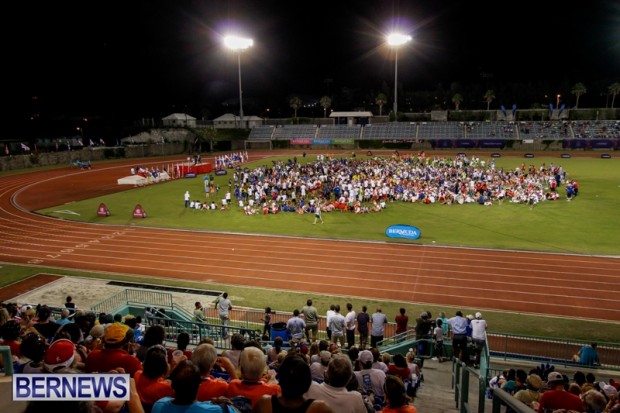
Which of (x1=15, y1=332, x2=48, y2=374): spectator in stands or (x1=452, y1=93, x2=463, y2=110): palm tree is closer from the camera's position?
(x1=15, y1=332, x2=48, y2=374): spectator in stands

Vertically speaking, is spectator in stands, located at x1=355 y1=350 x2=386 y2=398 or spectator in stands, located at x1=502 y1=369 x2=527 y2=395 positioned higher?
spectator in stands, located at x1=355 y1=350 x2=386 y2=398

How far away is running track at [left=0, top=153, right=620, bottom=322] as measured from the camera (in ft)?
51.0

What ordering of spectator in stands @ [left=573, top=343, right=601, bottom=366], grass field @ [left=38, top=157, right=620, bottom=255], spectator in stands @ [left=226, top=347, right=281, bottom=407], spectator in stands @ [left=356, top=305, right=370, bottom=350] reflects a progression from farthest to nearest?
grass field @ [left=38, top=157, right=620, bottom=255]
spectator in stands @ [left=356, top=305, right=370, bottom=350]
spectator in stands @ [left=573, top=343, right=601, bottom=366]
spectator in stands @ [left=226, top=347, right=281, bottom=407]

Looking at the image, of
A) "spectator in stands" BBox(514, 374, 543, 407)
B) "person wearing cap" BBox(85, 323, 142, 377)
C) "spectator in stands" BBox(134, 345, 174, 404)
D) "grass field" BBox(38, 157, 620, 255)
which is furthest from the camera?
"grass field" BBox(38, 157, 620, 255)

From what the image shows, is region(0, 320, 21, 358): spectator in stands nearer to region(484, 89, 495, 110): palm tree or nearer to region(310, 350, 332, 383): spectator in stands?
region(310, 350, 332, 383): spectator in stands

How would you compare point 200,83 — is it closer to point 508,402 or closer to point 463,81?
point 463,81

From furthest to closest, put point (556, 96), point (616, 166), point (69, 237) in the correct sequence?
point (556, 96) < point (616, 166) < point (69, 237)

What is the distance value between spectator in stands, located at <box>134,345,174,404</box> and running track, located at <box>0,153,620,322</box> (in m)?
12.3

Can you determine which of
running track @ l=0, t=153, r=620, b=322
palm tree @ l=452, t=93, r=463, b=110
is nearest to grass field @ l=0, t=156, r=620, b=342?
running track @ l=0, t=153, r=620, b=322

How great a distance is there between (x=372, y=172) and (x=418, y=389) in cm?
2895

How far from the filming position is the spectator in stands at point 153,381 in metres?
3.83

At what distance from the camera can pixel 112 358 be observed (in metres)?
4.62

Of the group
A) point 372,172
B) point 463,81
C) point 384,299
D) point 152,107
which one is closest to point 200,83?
point 152,107

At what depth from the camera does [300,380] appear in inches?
119
